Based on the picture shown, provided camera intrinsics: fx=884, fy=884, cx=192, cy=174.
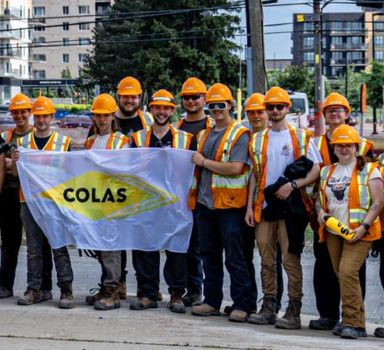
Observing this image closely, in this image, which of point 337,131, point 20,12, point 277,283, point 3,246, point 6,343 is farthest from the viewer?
point 20,12

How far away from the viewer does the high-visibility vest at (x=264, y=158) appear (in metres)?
8.09

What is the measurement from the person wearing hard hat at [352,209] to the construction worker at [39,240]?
264 cm

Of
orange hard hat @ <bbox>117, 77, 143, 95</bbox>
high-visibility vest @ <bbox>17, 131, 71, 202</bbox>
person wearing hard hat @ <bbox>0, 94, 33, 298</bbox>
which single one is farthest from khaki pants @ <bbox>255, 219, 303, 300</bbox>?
person wearing hard hat @ <bbox>0, 94, 33, 298</bbox>

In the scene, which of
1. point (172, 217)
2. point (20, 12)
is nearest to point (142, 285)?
point (172, 217)

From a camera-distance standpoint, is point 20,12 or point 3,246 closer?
point 3,246

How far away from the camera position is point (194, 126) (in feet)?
29.6

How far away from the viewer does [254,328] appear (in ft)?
26.5

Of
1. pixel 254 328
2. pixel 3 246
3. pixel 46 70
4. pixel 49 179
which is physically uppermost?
pixel 46 70

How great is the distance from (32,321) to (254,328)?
2.02 m

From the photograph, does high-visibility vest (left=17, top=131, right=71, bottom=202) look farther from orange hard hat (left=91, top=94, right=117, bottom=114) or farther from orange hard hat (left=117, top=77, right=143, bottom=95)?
orange hard hat (left=117, top=77, right=143, bottom=95)

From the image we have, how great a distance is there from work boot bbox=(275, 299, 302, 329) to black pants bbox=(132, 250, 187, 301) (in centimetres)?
115

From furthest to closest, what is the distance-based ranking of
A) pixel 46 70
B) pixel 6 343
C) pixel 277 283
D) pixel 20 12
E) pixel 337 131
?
pixel 46 70 → pixel 20 12 → pixel 277 283 → pixel 337 131 → pixel 6 343

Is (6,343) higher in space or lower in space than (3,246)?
lower

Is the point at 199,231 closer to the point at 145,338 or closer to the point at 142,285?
the point at 142,285
